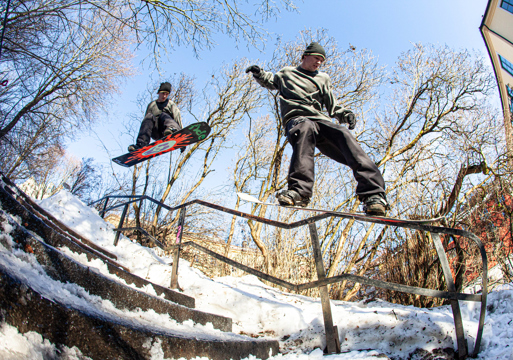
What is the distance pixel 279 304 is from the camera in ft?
10.0

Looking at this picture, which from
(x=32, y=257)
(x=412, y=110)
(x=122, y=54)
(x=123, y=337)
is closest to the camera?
(x=123, y=337)

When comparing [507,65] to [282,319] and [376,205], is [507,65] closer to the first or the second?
[376,205]

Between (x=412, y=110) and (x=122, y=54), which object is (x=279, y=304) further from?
(x=122, y=54)

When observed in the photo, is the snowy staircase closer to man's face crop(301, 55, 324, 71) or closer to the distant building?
man's face crop(301, 55, 324, 71)

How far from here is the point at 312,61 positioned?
325 centimetres

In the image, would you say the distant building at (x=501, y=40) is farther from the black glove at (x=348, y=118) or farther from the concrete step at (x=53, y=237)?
the concrete step at (x=53, y=237)

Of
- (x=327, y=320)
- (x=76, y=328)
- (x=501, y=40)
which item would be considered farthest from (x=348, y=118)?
(x=501, y=40)

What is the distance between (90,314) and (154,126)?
15.1 ft

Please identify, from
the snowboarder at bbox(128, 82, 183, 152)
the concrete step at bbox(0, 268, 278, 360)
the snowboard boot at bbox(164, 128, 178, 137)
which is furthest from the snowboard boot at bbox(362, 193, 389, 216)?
the snowboarder at bbox(128, 82, 183, 152)

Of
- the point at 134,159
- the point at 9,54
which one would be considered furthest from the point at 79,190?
the point at 134,159

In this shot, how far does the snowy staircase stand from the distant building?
19.4 m

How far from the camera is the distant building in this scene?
16484mm

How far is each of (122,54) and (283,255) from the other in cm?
1236

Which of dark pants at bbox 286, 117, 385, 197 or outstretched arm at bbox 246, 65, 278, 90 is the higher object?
outstretched arm at bbox 246, 65, 278, 90
